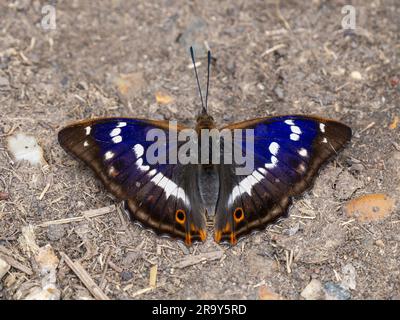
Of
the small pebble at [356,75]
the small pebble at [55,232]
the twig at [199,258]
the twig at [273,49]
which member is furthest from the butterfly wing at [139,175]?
the small pebble at [356,75]

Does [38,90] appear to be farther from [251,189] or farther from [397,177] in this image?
[397,177]

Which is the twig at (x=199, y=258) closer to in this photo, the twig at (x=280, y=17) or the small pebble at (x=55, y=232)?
the small pebble at (x=55, y=232)

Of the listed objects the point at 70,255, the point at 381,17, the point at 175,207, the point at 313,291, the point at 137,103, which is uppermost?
the point at 381,17

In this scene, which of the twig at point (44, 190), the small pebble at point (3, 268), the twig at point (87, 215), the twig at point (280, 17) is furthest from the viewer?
the twig at point (280, 17)
